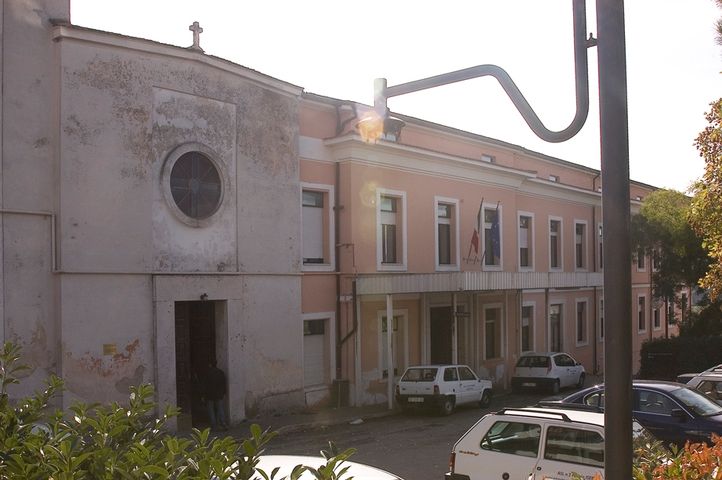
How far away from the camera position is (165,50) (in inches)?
701

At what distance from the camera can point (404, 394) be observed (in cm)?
2128

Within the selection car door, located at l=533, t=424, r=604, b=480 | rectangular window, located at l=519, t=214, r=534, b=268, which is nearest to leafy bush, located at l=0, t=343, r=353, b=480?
car door, located at l=533, t=424, r=604, b=480

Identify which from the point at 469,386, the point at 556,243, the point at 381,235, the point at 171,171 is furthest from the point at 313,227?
the point at 556,243

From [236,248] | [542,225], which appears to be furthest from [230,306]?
[542,225]

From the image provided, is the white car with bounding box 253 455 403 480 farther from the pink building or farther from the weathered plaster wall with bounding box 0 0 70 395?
the pink building

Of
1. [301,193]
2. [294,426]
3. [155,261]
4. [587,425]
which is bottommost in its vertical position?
[294,426]

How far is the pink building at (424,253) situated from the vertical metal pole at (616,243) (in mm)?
13091

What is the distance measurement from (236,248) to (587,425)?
480 inches

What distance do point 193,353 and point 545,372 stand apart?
13064 millimetres

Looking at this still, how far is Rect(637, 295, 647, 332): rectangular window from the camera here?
42.5 m

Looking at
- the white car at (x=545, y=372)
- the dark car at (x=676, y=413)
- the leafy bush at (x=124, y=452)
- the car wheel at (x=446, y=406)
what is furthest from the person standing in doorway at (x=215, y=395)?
the leafy bush at (x=124, y=452)

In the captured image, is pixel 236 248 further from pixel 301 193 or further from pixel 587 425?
pixel 587 425

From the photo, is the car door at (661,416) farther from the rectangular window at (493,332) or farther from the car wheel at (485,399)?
the rectangular window at (493,332)

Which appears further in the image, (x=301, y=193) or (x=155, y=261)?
(x=301, y=193)
